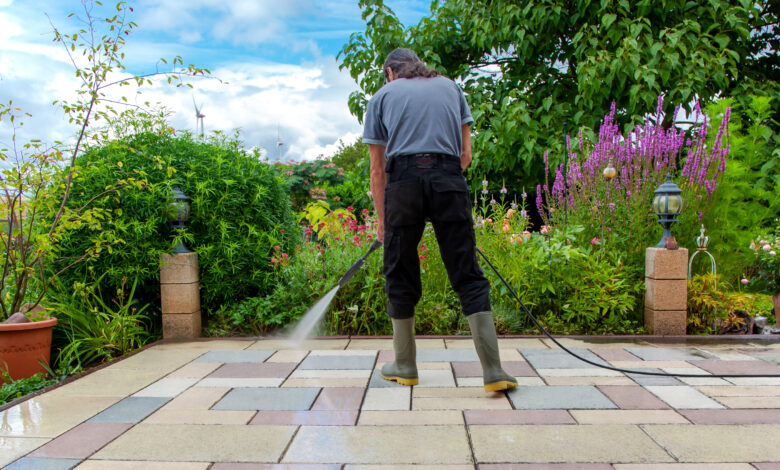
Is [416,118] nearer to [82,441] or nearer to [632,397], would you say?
[632,397]

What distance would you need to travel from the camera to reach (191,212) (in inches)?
165

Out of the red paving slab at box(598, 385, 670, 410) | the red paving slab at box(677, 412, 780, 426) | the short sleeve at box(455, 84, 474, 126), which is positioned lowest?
the red paving slab at box(598, 385, 670, 410)

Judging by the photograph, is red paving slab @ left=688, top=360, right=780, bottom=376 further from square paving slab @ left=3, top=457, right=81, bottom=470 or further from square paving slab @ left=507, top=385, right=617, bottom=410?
square paving slab @ left=3, top=457, right=81, bottom=470

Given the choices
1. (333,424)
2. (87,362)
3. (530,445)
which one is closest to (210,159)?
(87,362)

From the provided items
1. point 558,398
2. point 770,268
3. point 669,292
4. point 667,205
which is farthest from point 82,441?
point 770,268

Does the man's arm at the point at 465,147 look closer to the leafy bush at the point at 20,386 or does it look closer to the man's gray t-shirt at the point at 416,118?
the man's gray t-shirt at the point at 416,118

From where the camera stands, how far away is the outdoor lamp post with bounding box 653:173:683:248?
399 cm

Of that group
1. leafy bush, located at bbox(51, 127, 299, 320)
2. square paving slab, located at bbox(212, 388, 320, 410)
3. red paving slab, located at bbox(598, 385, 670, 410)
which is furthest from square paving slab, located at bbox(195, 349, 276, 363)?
red paving slab, located at bbox(598, 385, 670, 410)

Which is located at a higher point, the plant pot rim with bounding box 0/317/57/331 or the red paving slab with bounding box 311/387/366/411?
the plant pot rim with bounding box 0/317/57/331

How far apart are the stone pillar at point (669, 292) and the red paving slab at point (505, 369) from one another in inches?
55.6

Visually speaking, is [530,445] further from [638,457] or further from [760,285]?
[760,285]

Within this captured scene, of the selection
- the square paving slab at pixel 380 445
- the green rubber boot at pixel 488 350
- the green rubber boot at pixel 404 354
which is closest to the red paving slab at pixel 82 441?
Answer: the square paving slab at pixel 380 445

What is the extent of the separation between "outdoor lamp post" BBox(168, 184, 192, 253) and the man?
6.32 feet

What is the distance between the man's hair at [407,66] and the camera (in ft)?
8.52
